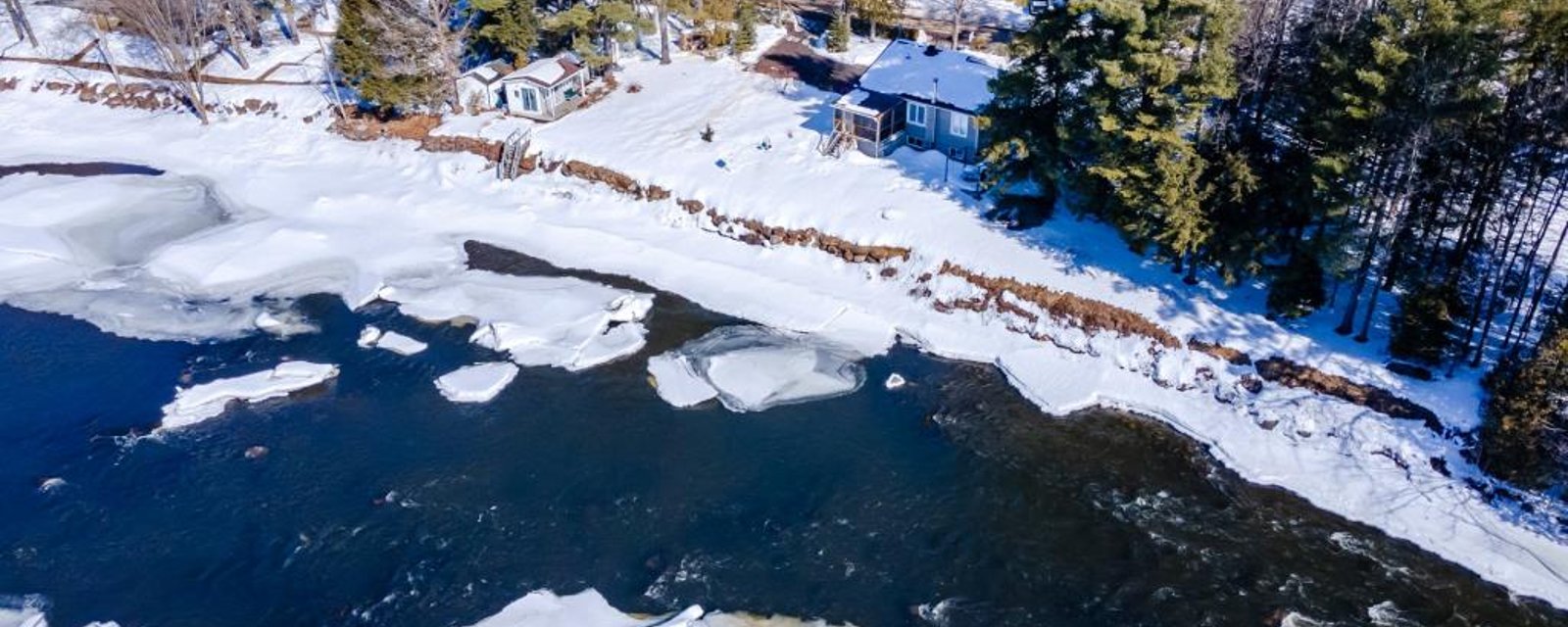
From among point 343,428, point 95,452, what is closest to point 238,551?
point 343,428

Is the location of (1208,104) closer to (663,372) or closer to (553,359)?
(663,372)

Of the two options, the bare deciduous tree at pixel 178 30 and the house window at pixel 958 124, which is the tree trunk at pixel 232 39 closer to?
the bare deciduous tree at pixel 178 30

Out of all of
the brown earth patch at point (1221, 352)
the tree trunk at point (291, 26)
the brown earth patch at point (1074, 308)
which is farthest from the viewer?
the tree trunk at point (291, 26)

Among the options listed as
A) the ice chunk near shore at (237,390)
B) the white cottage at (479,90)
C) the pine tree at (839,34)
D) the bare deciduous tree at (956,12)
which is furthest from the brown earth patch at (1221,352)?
the white cottage at (479,90)

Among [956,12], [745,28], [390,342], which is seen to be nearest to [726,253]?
[390,342]

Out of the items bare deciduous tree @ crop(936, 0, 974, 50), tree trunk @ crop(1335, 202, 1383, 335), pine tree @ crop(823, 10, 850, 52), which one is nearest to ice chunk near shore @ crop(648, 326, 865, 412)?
tree trunk @ crop(1335, 202, 1383, 335)
